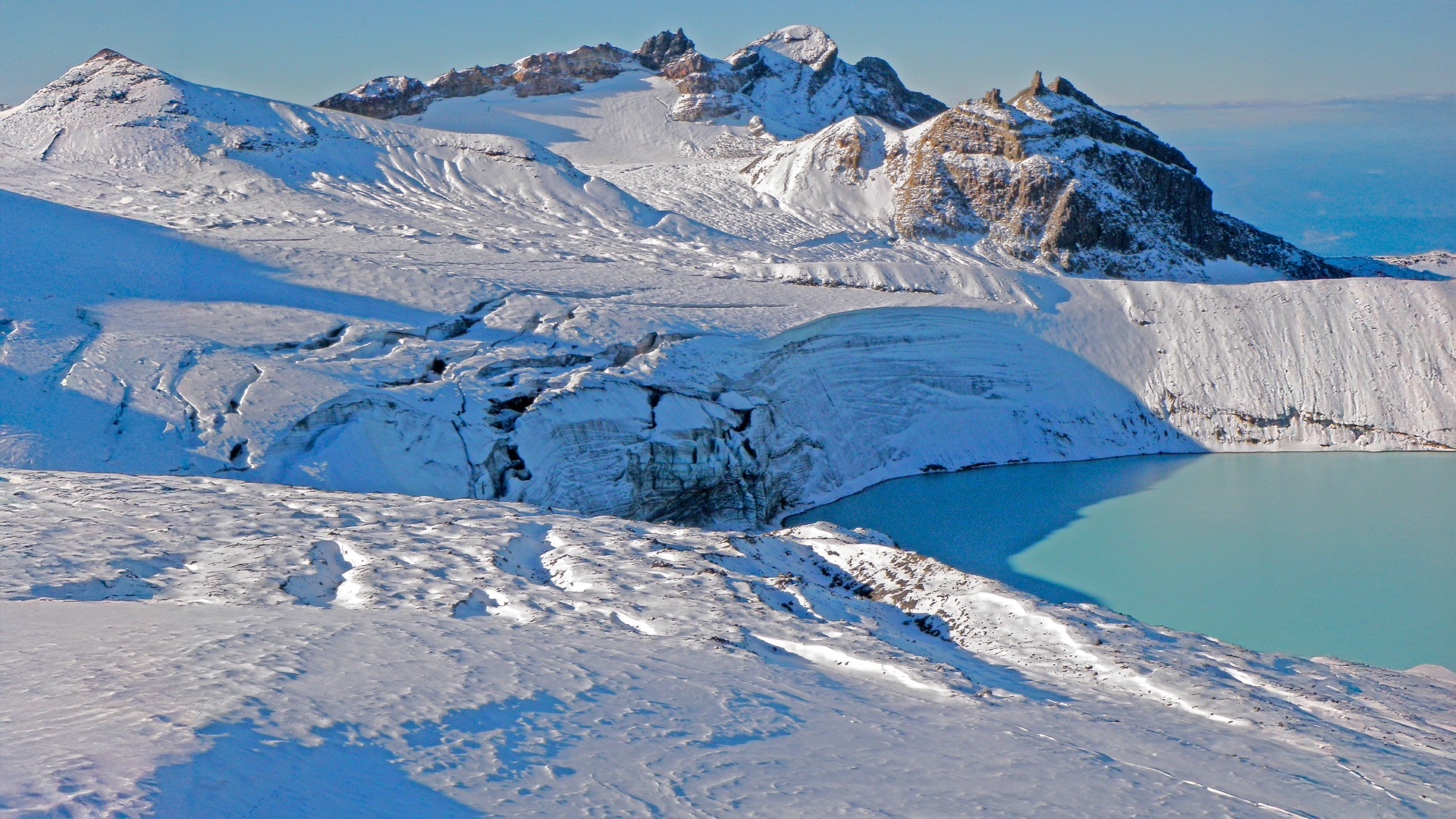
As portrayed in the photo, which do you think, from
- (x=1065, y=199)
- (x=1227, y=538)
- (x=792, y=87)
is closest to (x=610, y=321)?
(x=1227, y=538)

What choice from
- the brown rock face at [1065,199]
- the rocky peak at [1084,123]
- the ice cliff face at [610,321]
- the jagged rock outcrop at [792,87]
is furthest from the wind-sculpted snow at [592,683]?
the jagged rock outcrop at [792,87]

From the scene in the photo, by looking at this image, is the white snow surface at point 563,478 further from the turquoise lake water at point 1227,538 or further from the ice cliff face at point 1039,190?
the ice cliff face at point 1039,190

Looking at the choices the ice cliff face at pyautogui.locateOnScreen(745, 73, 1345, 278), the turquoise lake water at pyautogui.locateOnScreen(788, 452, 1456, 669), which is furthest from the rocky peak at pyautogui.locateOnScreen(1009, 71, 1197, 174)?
the turquoise lake water at pyautogui.locateOnScreen(788, 452, 1456, 669)

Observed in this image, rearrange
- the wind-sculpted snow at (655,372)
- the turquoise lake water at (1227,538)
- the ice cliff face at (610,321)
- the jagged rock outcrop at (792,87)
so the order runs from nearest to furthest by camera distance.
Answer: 1. the turquoise lake water at (1227,538)
2. the wind-sculpted snow at (655,372)
3. the ice cliff face at (610,321)
4. the jagged rock outcrop at (792,87)

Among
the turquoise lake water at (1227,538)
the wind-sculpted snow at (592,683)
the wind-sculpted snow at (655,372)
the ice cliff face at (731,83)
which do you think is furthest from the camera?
the ice cliff face at (731,83)

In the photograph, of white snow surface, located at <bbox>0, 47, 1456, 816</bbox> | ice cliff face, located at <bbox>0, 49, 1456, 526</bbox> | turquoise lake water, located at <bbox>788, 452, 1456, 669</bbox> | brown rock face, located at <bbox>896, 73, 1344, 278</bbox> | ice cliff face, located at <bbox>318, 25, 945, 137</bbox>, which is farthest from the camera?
ice cliff face, located at <bbox>318, 25, 945, 137</bbox>

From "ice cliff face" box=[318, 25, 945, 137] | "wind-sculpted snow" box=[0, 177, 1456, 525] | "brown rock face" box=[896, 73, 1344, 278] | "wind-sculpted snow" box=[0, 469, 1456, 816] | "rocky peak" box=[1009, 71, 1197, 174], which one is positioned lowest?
"wind-sculpted snow" box=[0, 469, 1456, 816]

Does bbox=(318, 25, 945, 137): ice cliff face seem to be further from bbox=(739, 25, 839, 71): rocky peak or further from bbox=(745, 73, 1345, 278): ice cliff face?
bbox=(745, 73, 1345, 278): ice cliff face

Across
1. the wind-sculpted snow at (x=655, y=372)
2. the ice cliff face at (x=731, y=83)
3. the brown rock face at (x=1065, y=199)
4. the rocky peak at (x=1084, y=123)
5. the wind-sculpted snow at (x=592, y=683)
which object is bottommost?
the wind-sculpted snow at (x=592, y=683)
